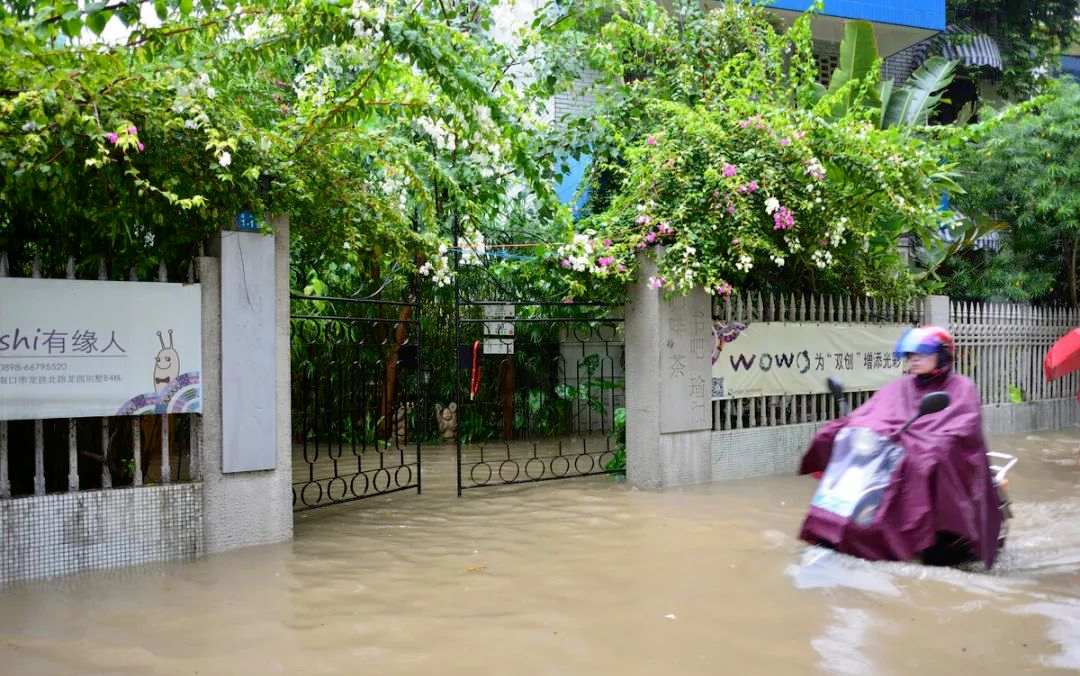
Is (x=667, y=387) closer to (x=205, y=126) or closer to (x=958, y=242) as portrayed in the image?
(x=205, y=126)

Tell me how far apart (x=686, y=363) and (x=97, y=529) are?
552 cm

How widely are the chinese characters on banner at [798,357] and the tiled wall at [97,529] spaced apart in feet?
17.5

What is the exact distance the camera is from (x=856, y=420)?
5.89m

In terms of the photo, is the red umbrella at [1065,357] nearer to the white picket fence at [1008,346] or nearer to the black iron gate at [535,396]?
the white picket fence at [1008,346]

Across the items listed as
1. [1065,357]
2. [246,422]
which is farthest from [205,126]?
[1065,357]

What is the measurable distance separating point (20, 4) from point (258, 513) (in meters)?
3.68

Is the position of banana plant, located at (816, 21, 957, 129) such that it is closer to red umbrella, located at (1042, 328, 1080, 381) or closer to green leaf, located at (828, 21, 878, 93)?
green leaf, located at (828, 21, 878, 93)

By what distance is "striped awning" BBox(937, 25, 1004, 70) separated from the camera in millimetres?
17875

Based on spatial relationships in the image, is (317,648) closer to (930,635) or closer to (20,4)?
(930,635)

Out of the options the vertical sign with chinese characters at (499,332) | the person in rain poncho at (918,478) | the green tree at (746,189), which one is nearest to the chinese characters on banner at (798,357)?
the green tree at (746,189)

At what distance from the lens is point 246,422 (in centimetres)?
648

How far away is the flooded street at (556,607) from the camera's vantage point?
14.2ft

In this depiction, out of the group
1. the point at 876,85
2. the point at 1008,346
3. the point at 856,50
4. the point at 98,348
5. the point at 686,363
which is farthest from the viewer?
the point at 876,85

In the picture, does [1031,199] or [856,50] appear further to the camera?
[1031,199]
